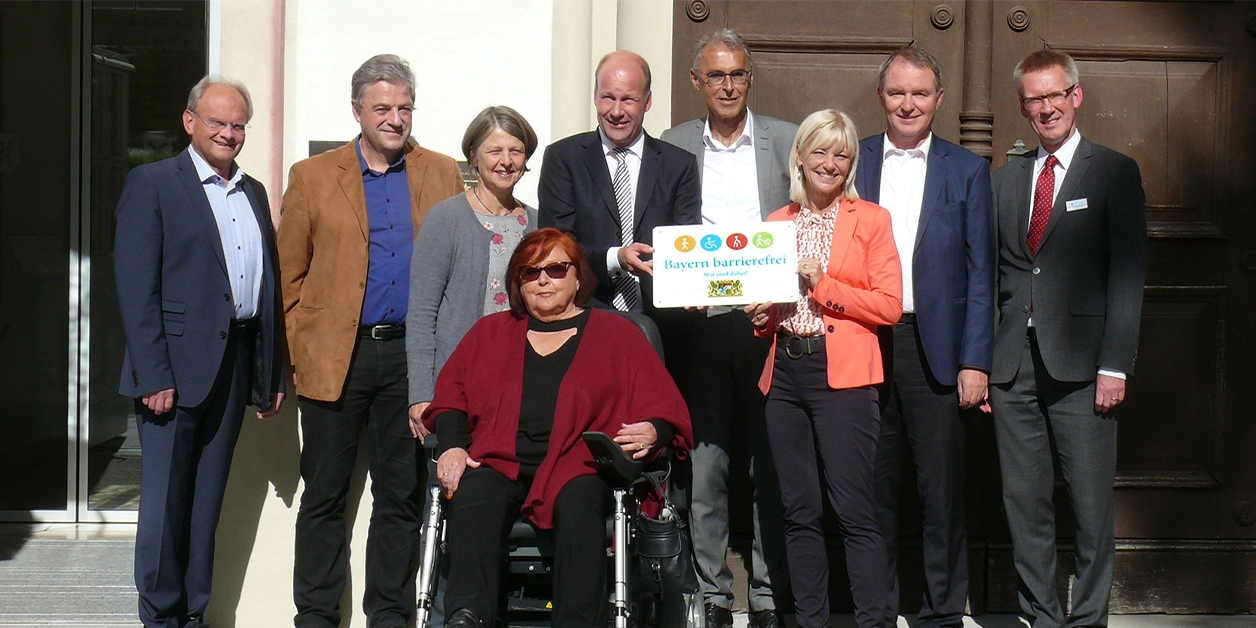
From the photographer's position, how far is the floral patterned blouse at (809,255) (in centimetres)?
449

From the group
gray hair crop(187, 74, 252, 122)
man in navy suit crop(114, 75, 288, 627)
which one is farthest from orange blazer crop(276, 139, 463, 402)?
gray hair crop(187, 74, 252, 122)

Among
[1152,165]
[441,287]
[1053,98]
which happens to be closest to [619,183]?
[441,287]

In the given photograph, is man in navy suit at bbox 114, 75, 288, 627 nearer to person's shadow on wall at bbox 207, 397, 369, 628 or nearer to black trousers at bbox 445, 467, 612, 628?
person's shadow on wall at bbox 207, 397, 369, 628

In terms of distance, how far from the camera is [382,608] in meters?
5.00

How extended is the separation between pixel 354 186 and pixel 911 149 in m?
2.17

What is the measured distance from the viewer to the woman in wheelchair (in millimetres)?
3973

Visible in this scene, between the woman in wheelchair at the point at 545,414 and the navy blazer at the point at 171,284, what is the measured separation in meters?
0.97

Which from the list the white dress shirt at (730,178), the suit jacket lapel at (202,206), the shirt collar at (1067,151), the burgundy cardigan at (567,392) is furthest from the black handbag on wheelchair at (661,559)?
the shirt collar at (1067,151)

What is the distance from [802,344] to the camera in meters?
4.48

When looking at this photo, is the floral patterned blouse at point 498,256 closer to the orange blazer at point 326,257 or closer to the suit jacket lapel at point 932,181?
the orange blazer at point 326,257

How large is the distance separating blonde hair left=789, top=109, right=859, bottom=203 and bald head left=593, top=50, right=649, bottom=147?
626mm

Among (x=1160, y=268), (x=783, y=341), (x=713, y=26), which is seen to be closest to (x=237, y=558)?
(x=783, y=341)

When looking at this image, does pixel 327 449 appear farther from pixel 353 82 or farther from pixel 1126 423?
pixel 1126 423

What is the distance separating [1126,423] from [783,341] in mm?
1967
